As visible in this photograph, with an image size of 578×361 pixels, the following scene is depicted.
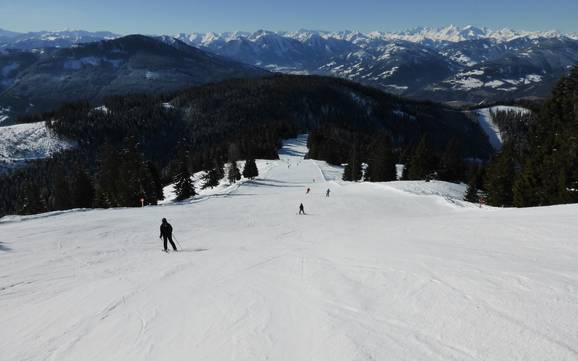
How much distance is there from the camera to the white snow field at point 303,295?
6.53 metres

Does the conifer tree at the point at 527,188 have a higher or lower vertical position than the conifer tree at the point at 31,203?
higher

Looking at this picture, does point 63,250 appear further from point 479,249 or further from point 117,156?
point 117,156

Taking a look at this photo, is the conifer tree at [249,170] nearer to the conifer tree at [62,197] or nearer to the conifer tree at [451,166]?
the conifer tree at [62,197]

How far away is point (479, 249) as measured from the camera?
12914 mm

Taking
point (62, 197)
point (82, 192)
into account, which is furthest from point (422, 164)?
point (62, 197)

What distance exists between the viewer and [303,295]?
927cm

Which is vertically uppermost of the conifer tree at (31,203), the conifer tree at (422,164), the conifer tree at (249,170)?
the conifer tree at (422,164)

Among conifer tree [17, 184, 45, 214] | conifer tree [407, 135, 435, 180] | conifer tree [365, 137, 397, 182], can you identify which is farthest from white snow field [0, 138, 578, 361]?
conifer tree [365, 137, 397, 182]

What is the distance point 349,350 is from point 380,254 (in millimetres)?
7190

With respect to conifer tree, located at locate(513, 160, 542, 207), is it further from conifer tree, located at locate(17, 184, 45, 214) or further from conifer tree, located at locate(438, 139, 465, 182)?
conifer tree, located at locate(17, 184, 45, 214)

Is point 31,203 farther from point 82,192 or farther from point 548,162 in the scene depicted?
point 548,162

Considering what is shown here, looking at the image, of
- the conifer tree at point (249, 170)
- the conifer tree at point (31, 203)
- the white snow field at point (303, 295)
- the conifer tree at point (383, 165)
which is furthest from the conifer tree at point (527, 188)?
the conifer tree at point (31, 203)

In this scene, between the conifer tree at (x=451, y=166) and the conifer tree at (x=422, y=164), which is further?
the conifer tree at (x=451, y=166)

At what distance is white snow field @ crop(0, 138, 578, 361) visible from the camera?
6531 mm
